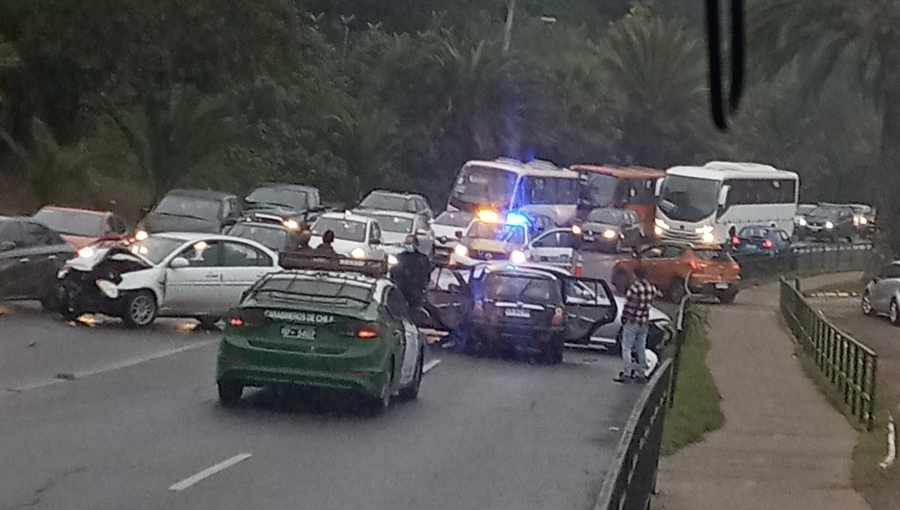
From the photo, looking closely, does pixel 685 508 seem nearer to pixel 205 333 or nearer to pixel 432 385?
pixel 432 385

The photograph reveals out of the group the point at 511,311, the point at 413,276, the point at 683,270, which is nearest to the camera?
the point at 511,311

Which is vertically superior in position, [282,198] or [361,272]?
[361,272]

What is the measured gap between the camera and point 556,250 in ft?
139

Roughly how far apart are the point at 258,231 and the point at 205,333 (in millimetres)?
5536

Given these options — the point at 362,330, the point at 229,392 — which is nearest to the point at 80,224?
the point at 229,392

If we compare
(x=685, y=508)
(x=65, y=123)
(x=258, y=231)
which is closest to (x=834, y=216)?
(x=65, y=123)

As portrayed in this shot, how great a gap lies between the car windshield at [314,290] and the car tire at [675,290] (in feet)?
80.9

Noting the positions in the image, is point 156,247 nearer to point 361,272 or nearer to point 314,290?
point 361,272

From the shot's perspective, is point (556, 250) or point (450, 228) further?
point (450, 228)

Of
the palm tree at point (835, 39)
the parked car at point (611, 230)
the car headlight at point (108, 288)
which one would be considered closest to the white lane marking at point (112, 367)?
the car headlight at point (108, 288)

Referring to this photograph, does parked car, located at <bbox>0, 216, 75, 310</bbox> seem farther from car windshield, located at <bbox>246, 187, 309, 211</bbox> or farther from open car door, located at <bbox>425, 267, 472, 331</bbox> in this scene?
car windshield, located at <bbox>246, 187, 309, 211</bbox>

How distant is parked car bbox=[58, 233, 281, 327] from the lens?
936 inches

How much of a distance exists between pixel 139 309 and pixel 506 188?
99.0 ft

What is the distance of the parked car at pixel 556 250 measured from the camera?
134 ft
